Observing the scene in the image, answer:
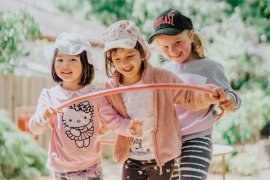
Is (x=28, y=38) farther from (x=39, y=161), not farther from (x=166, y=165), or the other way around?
(x=166, y=165)

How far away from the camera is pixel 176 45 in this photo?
6.57 ft

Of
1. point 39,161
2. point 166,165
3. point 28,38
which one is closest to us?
point 166,165

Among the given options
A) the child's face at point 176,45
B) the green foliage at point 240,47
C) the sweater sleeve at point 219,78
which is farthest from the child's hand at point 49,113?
the green foliage at point 240,47

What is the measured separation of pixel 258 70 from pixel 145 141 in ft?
13.1

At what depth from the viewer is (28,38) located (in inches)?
201

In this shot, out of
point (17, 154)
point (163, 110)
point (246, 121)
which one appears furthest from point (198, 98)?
point (246, 121)

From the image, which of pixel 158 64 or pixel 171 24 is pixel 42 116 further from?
pixel 158 64

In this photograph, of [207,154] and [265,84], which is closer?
[207,154]

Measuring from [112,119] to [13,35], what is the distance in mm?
3277

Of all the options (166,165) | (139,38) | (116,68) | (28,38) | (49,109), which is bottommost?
(166,165)

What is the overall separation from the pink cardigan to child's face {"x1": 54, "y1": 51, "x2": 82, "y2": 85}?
0.14 m

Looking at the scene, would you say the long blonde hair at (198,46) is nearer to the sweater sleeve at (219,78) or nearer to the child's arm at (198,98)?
the sweater sleeve at (219,78)

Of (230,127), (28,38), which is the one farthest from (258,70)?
(28,38)

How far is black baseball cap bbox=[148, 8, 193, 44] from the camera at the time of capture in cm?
199
